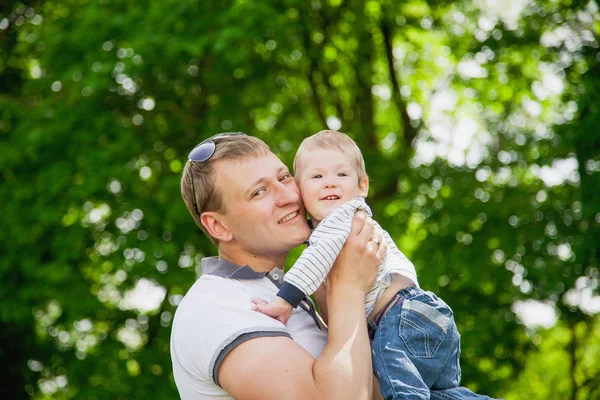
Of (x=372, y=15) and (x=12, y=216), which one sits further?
(x=372, y=15)

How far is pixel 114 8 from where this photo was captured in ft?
34.6

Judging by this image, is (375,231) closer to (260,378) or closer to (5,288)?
(260,378)

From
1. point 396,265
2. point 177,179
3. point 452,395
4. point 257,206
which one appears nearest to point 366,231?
point 396,265

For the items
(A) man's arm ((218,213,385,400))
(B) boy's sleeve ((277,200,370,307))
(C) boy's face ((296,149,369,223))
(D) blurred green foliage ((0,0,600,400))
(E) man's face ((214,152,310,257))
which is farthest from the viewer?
(D) blurred green foliage ((0,0,600,400))

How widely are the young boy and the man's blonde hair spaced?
0.28 meters

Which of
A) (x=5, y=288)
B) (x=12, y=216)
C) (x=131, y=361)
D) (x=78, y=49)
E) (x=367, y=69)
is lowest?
(x=131, y=361)

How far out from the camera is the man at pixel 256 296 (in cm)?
256

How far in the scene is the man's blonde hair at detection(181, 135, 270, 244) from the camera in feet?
10.3

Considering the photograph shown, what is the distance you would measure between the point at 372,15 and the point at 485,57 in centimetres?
224

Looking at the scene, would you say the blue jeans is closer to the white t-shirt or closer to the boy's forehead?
the white t-shirt

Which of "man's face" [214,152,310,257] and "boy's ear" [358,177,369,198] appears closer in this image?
"man's face" [214,152,310,257]

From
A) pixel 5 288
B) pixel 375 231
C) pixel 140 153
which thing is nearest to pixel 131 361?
pixel 5 288

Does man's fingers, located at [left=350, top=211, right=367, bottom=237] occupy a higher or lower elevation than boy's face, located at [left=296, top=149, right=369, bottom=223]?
lower

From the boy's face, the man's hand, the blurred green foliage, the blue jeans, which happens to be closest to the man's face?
the boy's face
